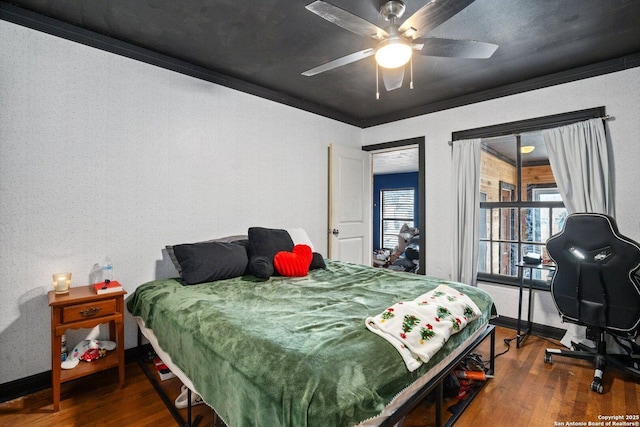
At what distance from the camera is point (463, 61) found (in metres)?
2.75

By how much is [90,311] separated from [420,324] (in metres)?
2.09

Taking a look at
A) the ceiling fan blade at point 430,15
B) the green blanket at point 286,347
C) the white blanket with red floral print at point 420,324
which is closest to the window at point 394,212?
the green blanket at point 286,347

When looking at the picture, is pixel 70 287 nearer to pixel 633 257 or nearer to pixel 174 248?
pixel 174 248

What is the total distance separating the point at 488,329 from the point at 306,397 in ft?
5.92

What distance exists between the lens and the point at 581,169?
2807mm

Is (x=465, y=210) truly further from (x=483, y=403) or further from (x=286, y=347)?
(x=286, y=347)

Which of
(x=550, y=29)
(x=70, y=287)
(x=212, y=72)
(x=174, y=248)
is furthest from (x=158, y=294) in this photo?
(x=550, y=29)

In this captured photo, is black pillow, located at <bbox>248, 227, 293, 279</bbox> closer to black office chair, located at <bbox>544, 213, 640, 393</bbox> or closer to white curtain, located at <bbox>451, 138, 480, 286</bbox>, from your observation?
white curtain, located at <bbox>451, 138, 480, 286</bbox>

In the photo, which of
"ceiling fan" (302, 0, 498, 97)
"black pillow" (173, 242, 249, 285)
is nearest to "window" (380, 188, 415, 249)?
"black pillow" (173, 242, 249, 285)

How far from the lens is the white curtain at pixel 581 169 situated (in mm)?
2705

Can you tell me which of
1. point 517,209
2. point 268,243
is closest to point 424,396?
point 268,243

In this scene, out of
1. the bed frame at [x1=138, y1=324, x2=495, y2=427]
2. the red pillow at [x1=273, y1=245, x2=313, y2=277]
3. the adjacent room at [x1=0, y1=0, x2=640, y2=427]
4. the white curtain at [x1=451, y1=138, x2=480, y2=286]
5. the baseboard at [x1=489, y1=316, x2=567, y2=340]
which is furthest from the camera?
the white curtain at [x1=451, y1=138, x2=480, y2=286]

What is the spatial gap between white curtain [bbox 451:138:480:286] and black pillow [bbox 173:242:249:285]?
2473 millimetres

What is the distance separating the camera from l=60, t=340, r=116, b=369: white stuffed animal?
80.4 inches
